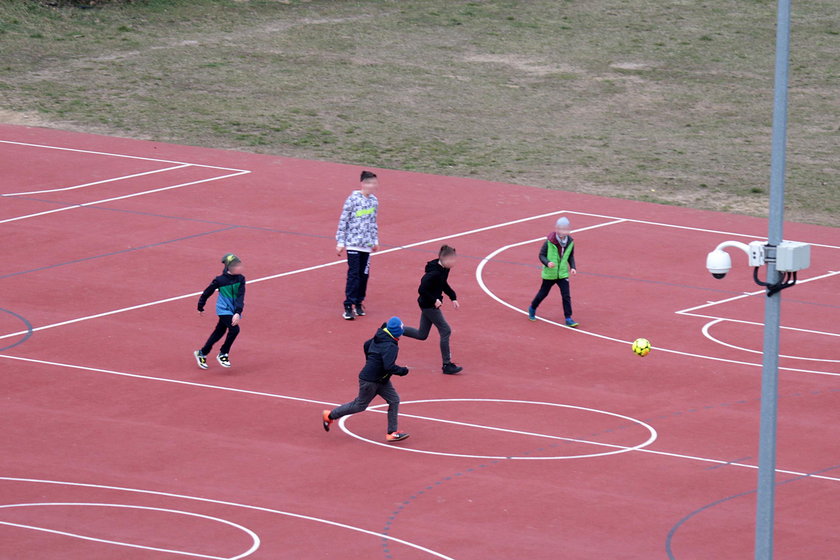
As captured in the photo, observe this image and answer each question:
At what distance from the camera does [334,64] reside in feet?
153

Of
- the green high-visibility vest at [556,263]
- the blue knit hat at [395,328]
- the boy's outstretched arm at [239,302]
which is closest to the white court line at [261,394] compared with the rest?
the boy's outstretched arm at [239,302]

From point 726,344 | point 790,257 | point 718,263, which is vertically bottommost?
point 726,344

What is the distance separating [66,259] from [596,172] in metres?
14.3

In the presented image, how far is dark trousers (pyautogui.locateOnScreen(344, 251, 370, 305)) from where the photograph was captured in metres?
21.9

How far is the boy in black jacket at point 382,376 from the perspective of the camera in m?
16.8

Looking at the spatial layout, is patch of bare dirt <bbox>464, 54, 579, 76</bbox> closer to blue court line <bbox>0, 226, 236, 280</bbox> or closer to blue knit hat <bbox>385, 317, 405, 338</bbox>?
blue court line <bbox>0, 226, 236, 280</bbox>

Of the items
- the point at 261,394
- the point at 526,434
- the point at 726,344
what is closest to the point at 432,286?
the point at 261,394

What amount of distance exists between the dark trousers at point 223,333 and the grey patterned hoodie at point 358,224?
2.91 meters

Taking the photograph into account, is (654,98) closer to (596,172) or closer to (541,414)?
(596,172)

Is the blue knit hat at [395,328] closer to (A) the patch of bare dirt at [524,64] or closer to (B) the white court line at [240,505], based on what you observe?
(B) the white court line at [240,505]

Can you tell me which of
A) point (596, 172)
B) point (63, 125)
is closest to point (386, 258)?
point (596, 172)

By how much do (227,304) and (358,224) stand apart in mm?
3172

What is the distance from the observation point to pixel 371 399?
16984 mm

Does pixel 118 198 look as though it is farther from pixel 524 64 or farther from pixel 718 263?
pixel 524 64
